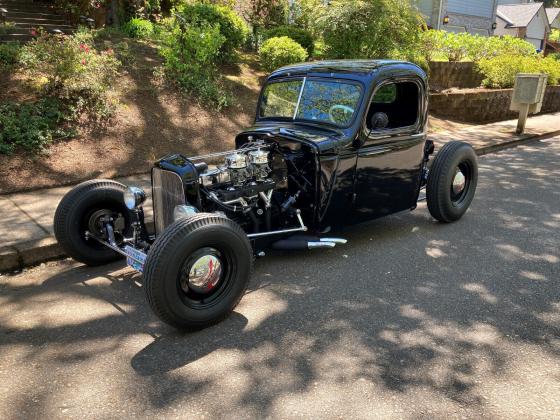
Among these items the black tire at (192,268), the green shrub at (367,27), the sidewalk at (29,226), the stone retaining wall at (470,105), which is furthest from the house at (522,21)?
the black tire at (192,268)

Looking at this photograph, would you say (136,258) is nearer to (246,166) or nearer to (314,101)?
(246,166)

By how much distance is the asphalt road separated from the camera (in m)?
2.84

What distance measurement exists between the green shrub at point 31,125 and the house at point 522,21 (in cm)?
4016

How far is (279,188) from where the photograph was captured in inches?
182

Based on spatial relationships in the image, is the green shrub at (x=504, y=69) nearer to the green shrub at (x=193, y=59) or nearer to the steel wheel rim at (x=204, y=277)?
the green shrub at (x=193, y=59)

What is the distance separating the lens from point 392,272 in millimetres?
4531

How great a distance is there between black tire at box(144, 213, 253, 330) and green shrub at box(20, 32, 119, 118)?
17.9 ft

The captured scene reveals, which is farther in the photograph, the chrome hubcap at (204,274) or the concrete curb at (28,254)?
the concrete curb at (28,254)

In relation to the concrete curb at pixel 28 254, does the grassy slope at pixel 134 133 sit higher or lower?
higher

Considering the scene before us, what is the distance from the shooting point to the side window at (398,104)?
522cm

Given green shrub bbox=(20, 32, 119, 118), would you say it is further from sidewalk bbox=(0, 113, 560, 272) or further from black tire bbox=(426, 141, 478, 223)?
black tire bbox=(426, 141, 478, 223)

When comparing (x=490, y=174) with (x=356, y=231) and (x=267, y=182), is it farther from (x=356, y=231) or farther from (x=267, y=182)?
(x=267, y=182)

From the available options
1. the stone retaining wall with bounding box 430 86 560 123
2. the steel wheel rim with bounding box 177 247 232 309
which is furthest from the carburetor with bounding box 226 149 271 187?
the stone retaining wall with bounding box 430 86 560 123

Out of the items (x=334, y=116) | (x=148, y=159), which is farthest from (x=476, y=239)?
(x=148, y=159)
